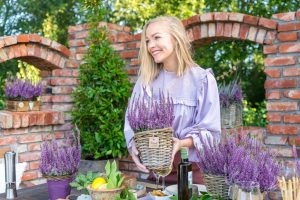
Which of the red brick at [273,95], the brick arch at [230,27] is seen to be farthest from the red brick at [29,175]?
the red brick at [273,95]

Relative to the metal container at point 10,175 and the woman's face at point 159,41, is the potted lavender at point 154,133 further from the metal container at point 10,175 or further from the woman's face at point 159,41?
the metal container at point 10,175

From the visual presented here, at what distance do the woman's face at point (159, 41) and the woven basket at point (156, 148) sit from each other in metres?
0.50

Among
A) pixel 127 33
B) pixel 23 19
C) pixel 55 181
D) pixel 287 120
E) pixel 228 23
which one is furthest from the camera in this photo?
pixel 23 19

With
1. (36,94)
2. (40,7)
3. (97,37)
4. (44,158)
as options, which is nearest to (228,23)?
(97,37)

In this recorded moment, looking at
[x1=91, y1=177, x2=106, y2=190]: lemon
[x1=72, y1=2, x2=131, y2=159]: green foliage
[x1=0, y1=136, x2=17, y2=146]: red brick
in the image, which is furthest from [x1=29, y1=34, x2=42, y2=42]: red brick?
[x1=91, y1=177, x2=106, y2=190]: lemon

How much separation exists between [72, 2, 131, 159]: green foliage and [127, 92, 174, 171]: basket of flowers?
5.30 feet

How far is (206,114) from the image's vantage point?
170cm

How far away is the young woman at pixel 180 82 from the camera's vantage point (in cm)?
170

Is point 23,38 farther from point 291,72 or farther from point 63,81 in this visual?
point 291,72

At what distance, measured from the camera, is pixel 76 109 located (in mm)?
3176

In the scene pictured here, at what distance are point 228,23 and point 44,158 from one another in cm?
195

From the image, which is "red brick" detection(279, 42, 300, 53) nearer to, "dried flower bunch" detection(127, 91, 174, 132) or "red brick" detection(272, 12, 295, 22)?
"red brick" detection(272, 12, 295, 22)

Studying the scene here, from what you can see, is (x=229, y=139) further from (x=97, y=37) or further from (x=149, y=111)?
(x=97, y=37)

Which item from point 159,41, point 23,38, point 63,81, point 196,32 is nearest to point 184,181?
point 159,41
